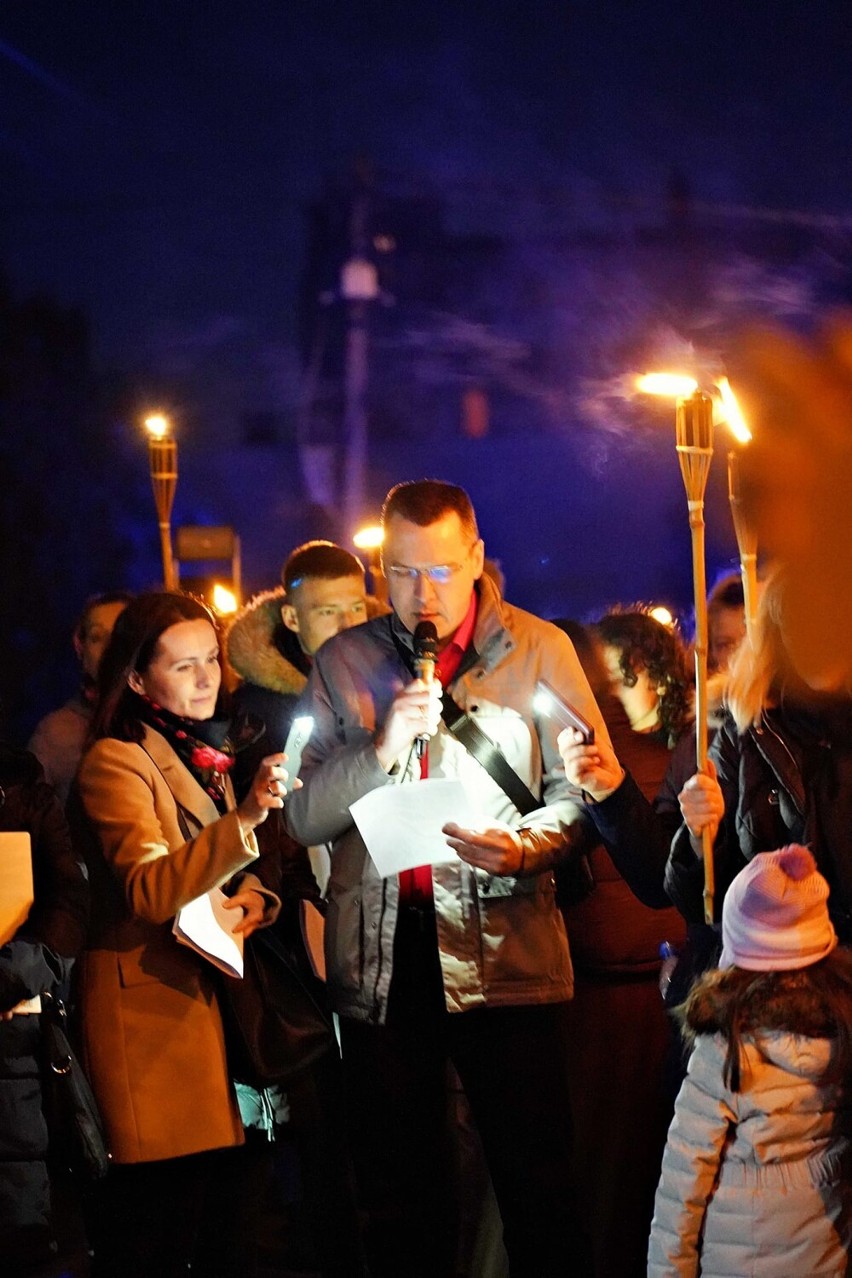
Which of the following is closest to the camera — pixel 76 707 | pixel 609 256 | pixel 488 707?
pixel 488 707

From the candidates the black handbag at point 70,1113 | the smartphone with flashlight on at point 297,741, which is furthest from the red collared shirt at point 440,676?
the black handbag at point 70,1113

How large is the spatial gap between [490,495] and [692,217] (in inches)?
165

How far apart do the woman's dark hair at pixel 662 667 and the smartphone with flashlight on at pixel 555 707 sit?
2.74 ft

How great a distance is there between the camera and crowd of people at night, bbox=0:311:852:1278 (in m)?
3.37

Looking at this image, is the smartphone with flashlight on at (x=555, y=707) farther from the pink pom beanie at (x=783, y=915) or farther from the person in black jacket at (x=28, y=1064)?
the person in black jacket at (x=28, y=1064)

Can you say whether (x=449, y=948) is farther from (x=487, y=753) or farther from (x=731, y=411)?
(x=731, y=411)

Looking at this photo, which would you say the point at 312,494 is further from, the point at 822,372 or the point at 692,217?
the point at 822,372

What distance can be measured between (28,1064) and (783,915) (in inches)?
78.7

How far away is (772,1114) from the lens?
10.9ft

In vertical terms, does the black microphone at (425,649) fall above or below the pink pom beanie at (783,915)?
above

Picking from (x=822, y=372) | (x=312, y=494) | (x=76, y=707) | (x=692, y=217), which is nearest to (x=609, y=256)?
(x=692, y=217)

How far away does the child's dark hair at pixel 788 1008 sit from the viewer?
334 cm

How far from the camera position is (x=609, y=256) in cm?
1806

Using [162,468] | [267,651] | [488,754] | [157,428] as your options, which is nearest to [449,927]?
[488,754]
